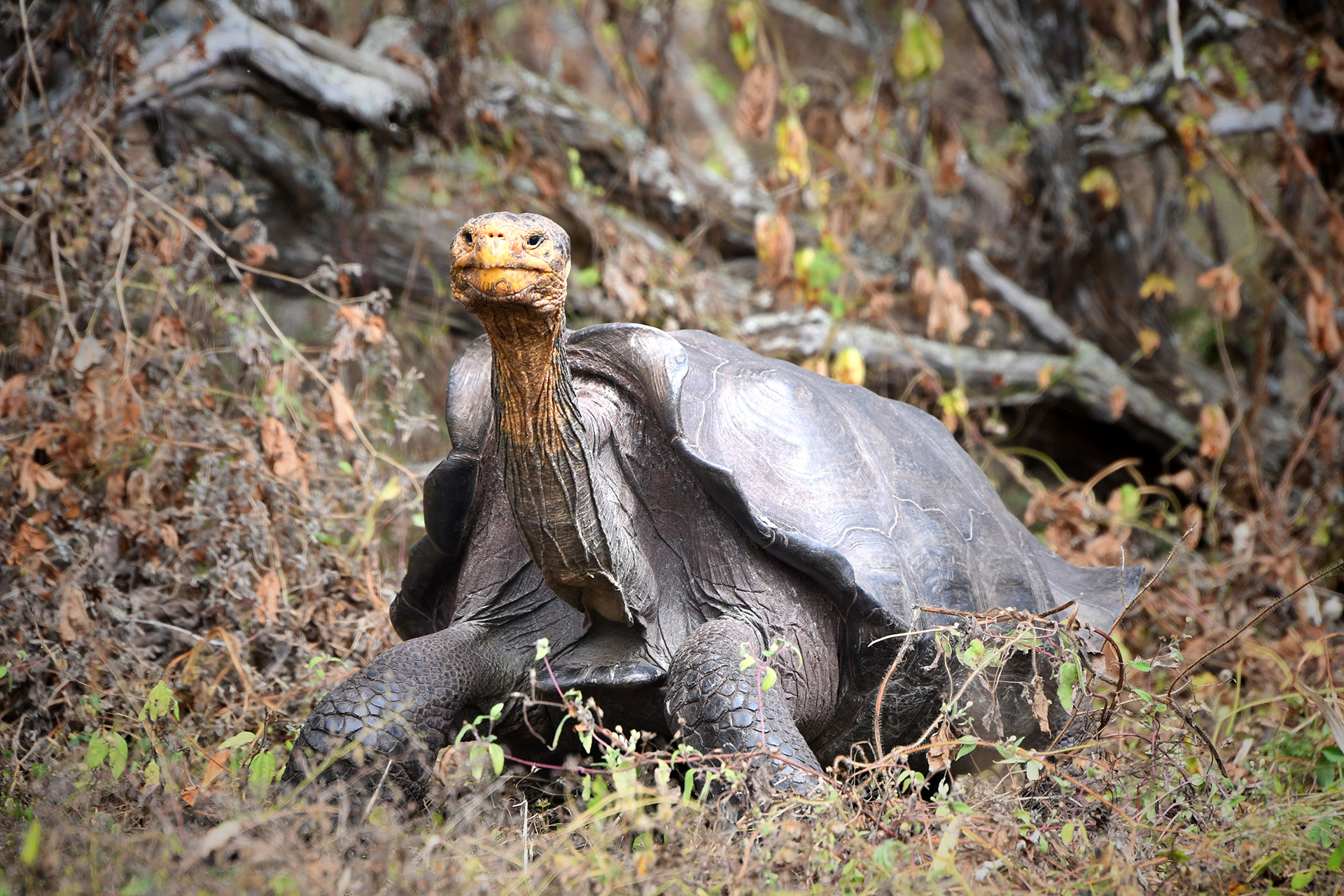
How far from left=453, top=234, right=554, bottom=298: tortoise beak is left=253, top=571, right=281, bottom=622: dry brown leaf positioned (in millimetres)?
1755

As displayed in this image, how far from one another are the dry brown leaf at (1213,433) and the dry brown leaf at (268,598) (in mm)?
3704

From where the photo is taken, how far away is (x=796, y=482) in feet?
8.23

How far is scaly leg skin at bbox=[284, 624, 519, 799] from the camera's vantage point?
2.22 meters

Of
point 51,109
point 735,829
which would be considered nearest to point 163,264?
point 51,109

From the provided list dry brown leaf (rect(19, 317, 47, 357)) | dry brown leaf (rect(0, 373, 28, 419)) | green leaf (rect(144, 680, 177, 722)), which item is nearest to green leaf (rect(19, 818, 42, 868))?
green leaf (rect(144, 680, 177, 722))

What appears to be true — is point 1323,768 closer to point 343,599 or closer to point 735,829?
point 735,829

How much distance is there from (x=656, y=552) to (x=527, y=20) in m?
7.26

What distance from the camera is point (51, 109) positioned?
395 cm

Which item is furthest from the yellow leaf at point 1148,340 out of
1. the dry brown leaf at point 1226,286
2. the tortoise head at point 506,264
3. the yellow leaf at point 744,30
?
the tortoise head at point 506,264

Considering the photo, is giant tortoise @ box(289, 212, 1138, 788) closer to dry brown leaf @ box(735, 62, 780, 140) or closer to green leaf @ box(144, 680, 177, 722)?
green leaf @ box(144, 680, 177, 722)

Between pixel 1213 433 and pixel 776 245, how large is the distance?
2.00 m

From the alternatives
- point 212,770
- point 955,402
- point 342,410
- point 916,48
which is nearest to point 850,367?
point 955,402

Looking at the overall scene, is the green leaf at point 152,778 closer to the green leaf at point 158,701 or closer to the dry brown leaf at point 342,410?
the green leaf at point 158,701

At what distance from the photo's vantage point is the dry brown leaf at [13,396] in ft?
11.3
